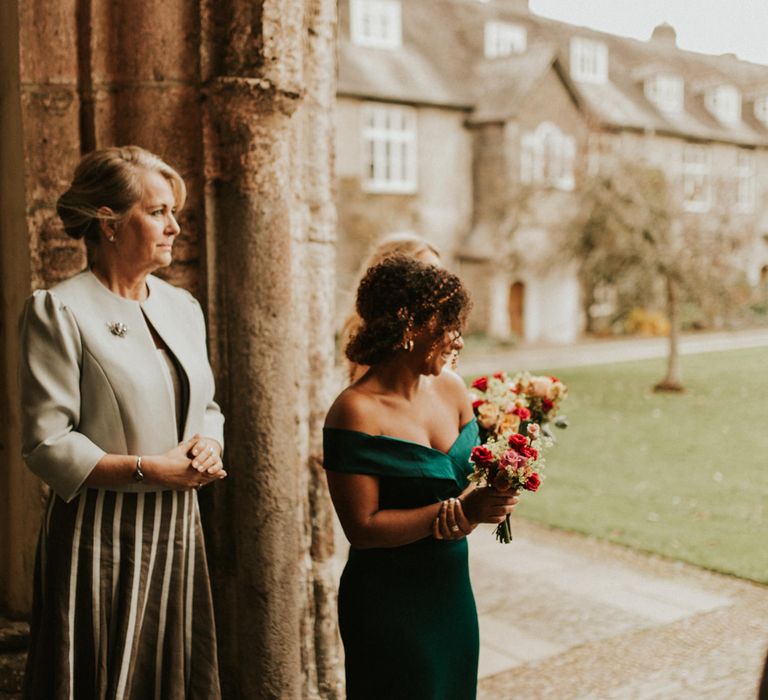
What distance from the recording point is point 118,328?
2447 mm

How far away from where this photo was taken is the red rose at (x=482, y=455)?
7.47 ft

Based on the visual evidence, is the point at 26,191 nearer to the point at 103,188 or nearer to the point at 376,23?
the point at 103,188

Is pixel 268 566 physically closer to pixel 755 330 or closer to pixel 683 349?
pixel 683 349

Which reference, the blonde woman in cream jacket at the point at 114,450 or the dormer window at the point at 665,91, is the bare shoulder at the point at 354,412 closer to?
the blonde woman in cream jacket at the point at 114,450

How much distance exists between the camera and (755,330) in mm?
26250

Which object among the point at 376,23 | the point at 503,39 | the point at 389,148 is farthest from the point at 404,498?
the point at 503,39

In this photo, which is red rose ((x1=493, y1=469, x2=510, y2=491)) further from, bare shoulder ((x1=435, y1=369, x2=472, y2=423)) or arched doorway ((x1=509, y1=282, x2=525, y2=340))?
arched doorway ((x1=509, y1=282, x2=525, y2=340))

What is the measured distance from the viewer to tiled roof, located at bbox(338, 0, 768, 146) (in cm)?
2261

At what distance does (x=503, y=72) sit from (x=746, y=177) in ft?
39.6

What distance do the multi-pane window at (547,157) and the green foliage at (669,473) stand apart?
9666 millimetres

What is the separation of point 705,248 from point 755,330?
38.3ft

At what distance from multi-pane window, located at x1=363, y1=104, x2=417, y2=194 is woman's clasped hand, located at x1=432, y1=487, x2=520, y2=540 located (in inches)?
799

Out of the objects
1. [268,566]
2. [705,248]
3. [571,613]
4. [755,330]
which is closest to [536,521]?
[571,613]

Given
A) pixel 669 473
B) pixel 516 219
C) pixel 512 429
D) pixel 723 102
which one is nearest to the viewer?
pixel 512 429
